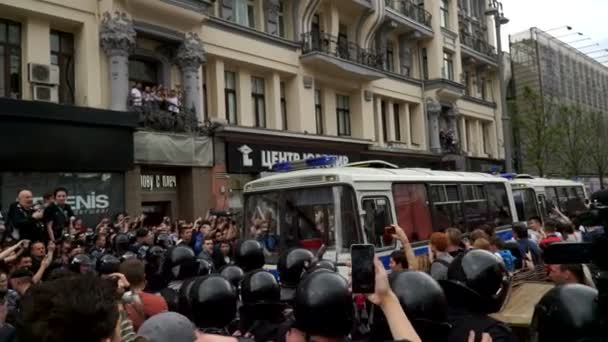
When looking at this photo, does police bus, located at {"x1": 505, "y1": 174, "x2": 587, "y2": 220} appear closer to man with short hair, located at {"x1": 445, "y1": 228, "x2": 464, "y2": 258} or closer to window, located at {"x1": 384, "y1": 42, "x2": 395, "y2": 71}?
man with short hair, located at {"x1": 445, "y1": 228, "x2": 464, "y2": 258}

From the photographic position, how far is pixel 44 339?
1.74 m

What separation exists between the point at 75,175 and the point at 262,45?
8374 mm

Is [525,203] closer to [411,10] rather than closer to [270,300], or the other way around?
[411,10]

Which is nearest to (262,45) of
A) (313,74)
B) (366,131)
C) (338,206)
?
(313,74)

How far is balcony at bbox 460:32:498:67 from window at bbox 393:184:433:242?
23.8 meters

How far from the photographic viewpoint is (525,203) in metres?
16.5

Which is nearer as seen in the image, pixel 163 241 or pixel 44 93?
pixel 163 241

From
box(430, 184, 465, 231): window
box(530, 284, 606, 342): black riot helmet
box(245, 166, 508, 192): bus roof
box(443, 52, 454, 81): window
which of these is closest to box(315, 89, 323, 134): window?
box(443, 52, 454, 81): window

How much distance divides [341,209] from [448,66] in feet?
78.4

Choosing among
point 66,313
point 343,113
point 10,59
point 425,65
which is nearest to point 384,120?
point 343,113

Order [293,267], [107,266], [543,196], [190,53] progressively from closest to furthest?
[293,267] < [107,266] < [190,53] < [543,196]

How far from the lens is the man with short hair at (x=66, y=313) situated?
175 centimetres

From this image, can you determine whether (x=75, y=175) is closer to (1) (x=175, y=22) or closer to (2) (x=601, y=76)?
(1) (x=175, y=22)

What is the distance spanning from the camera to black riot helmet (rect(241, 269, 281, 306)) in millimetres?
4004
